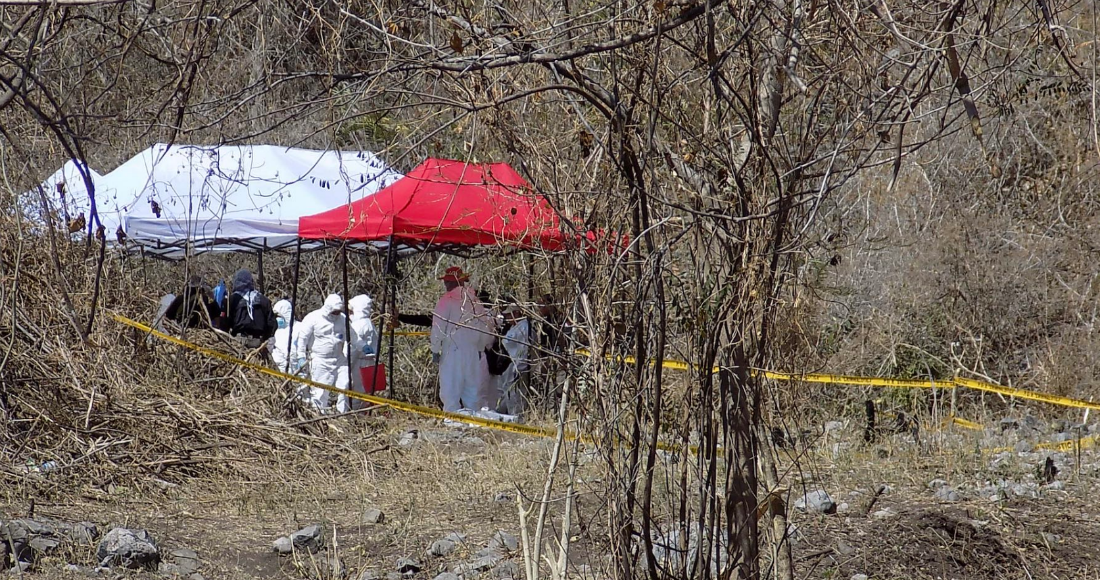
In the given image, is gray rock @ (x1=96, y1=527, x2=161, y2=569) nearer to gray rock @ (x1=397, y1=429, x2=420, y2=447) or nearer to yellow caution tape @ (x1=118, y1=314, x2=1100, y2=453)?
yellow caution tape @ (x1=118, y1=314, x2=1100, y2=453)

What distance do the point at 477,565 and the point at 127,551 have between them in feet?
5.95

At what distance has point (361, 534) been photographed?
21.9 feet

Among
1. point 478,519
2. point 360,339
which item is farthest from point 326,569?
point 360,339

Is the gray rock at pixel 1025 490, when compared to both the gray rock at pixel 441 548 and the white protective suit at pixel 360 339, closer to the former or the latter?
the gray rock at pixel 441 548

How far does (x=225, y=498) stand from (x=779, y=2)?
5.59 meters

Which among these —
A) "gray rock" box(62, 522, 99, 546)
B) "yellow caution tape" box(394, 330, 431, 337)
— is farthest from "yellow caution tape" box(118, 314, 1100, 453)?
"yellow caution tape" box(394, 330, 431, 337)

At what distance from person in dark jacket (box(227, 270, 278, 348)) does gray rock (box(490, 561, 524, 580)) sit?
746cm

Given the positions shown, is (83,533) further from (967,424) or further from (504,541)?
(967,424)

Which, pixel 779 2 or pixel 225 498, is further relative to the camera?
pixel 225 498

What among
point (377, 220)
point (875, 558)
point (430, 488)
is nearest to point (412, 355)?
point (377, 220)

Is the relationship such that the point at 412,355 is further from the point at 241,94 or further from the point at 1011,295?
the point at 241,94

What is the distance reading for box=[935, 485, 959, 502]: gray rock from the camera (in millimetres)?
6625

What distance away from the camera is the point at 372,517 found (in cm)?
693

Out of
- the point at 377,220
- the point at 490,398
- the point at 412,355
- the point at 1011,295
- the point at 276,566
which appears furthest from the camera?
the point at 412,355
